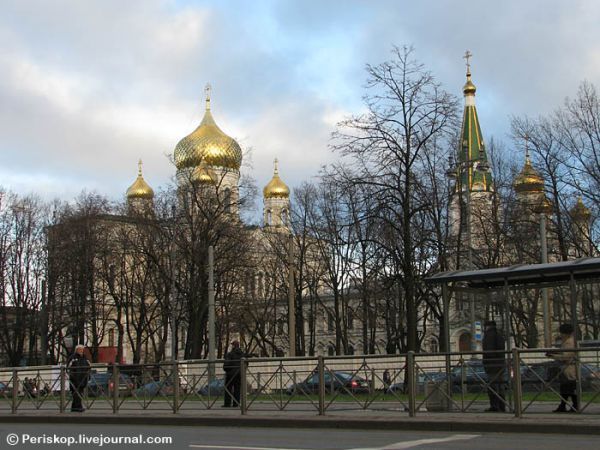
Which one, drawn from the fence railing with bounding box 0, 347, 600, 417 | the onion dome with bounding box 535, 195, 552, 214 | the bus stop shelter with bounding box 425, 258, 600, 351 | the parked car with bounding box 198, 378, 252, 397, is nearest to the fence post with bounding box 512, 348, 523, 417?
the fence railing with bounding box 0, 347, 600, 417

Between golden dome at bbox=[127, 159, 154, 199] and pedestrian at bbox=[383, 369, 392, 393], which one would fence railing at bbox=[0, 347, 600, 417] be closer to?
pedestrian at bbox=[383, 369, 392, 393]

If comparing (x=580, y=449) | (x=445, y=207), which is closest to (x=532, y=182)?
(x=445, y=207)

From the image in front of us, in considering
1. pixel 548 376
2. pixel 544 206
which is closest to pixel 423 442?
pixel 548 376

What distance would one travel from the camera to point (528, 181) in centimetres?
3941

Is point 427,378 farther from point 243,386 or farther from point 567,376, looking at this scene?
point 243,386

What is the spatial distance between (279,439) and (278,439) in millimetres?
18

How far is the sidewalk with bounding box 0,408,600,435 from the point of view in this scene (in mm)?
13992

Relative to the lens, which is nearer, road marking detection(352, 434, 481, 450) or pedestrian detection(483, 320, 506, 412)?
road marking detection(352, 434, 481, 450)

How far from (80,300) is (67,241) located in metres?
3.92

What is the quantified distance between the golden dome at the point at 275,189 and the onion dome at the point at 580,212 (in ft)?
143

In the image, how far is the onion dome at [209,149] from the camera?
6625cm

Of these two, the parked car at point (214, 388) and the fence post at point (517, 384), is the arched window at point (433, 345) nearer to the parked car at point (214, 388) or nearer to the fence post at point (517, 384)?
the parked car at point (214, 388)

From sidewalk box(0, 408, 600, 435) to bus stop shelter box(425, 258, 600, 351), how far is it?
3.43 metres

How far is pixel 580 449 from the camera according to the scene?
1104cm
